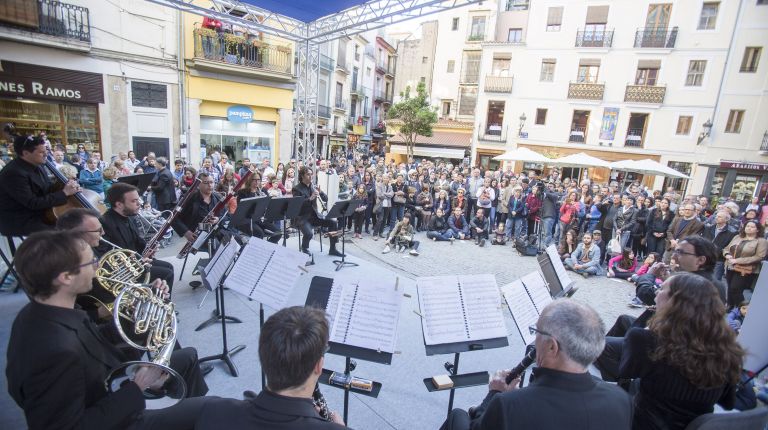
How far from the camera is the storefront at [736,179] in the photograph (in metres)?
17.4

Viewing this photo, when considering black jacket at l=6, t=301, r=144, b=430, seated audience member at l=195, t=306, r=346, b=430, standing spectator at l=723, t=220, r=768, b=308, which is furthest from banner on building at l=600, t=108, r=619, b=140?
black jacket at l=6, t=301, r=144, b=430

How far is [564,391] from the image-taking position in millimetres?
1505

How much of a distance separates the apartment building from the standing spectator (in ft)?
50.8

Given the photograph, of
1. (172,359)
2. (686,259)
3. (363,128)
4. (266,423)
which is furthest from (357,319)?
(363,128)

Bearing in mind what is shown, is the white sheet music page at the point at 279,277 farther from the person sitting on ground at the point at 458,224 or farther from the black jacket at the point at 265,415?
the person sitting on ground at the point at 458,224

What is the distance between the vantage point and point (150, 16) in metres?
11.8

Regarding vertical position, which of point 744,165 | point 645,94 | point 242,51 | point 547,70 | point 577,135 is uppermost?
point 547,70

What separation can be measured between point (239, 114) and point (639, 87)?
20.2m

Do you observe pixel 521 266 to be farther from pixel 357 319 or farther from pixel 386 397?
pixel 357 319

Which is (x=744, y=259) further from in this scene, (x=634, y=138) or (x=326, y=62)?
(x=326, y=62)

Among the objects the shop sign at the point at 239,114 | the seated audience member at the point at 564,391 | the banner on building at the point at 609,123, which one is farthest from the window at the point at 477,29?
the seated audience member at the point at 564,391

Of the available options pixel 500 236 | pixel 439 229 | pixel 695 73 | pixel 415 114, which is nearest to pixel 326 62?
pixel 415 114

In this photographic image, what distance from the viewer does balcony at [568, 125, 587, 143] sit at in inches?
816

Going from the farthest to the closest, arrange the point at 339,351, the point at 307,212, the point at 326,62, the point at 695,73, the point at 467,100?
the point at 467,100
the point at 326,62
the point at 695,73
the point at 307,212
the point at 339,351
